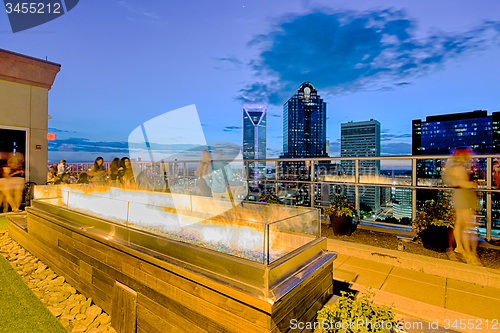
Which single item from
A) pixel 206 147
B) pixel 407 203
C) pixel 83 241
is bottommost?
pixel 83 241

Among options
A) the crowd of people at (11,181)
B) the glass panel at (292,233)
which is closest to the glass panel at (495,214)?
the glass panel at (292,233)

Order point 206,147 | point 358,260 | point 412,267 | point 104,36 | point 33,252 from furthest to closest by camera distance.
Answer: point 104,36, point 206,147, point 33,252, point 358,260, point 412,267

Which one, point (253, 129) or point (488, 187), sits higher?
point (253, 129)

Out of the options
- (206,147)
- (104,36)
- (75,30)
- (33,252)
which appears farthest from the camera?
(104,36)

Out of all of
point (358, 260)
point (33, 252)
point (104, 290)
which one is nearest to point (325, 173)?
point (358, 260)

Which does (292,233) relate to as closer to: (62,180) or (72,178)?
(62,180)

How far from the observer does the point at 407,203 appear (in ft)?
12.5

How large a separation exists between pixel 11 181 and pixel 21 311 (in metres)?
6.02

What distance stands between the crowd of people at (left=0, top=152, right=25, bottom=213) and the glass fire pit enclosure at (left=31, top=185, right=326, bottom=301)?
6.02m

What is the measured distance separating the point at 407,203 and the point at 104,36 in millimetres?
11852

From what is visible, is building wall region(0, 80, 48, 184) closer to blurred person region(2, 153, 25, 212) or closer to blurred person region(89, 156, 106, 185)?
blurred person region(2, 153, 25, 212)

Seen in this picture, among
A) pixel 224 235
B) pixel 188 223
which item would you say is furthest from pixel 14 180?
pixel 224 235

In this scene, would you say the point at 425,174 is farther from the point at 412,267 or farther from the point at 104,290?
the point at 104,290

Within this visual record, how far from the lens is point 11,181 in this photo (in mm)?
6773
